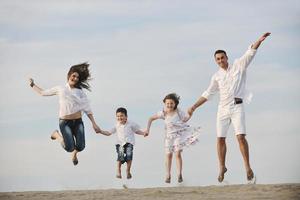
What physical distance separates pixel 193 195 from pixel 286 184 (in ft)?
6.34

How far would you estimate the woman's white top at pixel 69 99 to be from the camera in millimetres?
14219

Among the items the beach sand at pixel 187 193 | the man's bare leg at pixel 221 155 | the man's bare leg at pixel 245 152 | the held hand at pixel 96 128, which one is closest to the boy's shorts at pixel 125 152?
the held hand at pixel 96 128

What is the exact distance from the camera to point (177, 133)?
15102mm

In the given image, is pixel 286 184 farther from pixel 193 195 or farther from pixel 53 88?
pixel 53 88

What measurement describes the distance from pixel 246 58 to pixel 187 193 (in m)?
2.81

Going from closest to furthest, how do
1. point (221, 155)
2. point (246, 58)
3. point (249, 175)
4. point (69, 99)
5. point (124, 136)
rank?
point (249, 175) → point (246, 58) → point (221, 155) → point (69, 99) → point (124, 136)

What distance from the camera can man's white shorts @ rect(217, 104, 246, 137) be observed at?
1232cm

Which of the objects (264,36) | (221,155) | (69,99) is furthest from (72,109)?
(264,36)

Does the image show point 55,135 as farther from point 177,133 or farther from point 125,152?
point 177,133

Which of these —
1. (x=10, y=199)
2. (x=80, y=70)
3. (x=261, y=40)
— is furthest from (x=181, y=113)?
(x=10, y=199)

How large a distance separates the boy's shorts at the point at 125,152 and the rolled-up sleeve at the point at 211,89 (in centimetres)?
337

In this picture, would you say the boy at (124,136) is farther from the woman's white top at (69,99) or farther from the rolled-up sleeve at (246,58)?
the rolled-up sleeve at (246,58)

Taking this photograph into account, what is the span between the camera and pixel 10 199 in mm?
12344

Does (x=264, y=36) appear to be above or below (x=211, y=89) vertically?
above
